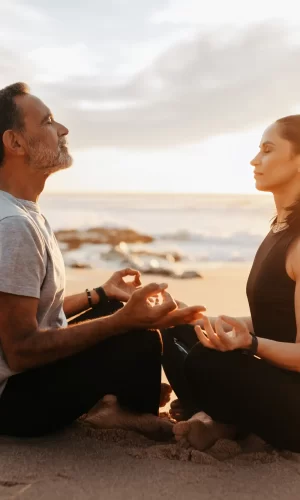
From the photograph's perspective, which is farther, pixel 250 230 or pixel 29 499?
pixel 250 230

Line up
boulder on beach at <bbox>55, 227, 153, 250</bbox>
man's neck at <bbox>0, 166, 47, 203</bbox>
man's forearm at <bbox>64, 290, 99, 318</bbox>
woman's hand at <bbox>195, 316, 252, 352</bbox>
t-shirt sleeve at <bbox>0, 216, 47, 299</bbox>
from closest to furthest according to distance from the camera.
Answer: t-shirt sleeve at <bbox>0, 216, 47, 299</bbox> → woman's hand at <bbox>195, 316, 252, 352</bbox> → man's neck at <bbox>0, 166, 47, 203</bbox> → man's forearm at <bbox>64, 290, 99, 318</bbox> → boulder on beach at <bbox>55, 227, 153, 250</bbox>

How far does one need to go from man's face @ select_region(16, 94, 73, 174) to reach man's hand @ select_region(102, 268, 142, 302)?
0.90 metres

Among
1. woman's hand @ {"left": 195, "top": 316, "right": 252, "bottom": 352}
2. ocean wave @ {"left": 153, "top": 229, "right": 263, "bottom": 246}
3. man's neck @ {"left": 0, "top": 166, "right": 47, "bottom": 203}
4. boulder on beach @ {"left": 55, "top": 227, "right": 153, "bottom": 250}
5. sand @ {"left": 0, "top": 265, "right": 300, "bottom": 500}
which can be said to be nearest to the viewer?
sand @ {"left": 0, "top": 265, "right": 300, "bottom": 500}

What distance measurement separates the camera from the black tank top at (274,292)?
9.93ft

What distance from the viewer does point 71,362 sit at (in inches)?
118

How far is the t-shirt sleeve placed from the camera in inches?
108

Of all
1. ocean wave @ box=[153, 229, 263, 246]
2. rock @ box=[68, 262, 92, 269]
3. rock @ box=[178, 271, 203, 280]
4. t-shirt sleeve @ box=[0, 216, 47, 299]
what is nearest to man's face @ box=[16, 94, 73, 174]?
t-shirt sleeve @ box=[0, 216, 47, 299]

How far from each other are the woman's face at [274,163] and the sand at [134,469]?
137 centimetres

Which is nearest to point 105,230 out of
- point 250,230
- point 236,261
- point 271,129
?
point 250,230

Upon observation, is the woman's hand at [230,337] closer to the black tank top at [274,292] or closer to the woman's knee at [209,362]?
the woman's knee at [209,362]

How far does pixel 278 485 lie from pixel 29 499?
106cm

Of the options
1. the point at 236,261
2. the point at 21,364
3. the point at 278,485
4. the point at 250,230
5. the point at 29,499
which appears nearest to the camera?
the point at 29,499

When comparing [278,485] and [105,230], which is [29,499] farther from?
[105,230]

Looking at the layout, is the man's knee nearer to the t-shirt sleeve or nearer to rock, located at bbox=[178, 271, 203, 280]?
the t-shirt sleeve
